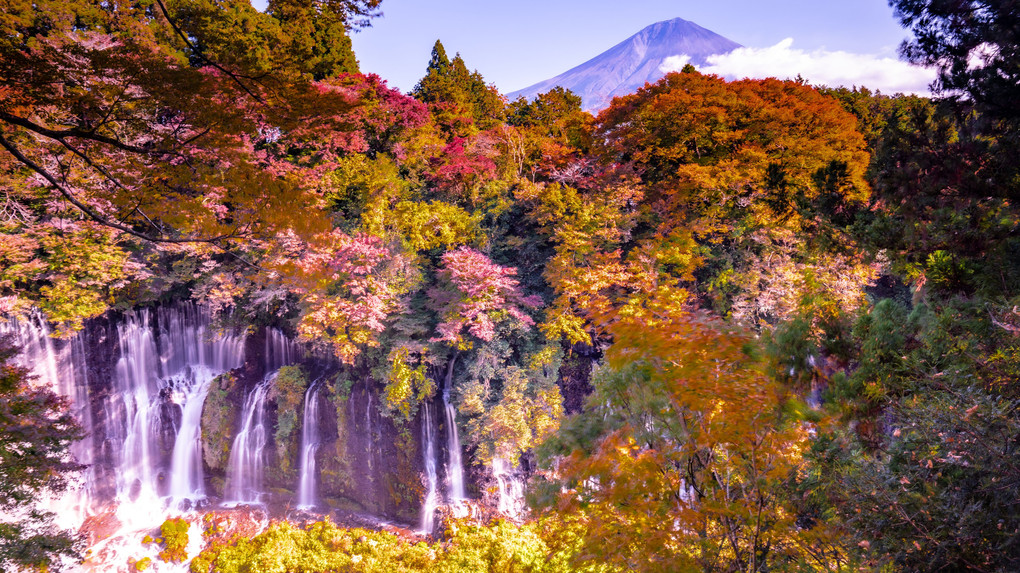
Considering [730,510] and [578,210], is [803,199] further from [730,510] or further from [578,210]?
[578,210]

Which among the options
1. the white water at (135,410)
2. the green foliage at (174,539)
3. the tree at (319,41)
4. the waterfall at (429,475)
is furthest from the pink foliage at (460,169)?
the green foliage at (174,539)

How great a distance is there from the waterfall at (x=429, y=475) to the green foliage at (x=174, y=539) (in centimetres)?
562

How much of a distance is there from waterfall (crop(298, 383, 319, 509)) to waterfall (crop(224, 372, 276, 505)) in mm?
1316

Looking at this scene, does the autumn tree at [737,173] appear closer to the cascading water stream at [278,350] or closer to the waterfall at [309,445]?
the waterfall at [309,445]

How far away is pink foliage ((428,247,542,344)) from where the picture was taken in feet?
32.6

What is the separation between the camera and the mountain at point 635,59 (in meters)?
42.1

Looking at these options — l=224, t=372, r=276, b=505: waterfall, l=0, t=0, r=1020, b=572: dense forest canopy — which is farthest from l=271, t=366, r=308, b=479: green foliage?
l=224, t=372, r=276, b=505: waterfall

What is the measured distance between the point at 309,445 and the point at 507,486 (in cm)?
592

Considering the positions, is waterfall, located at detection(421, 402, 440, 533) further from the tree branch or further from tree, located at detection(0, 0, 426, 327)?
the tree branch

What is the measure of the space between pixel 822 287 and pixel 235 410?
52.0 feet

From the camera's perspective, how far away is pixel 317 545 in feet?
31.0

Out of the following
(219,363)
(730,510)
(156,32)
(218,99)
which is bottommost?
(730,510)

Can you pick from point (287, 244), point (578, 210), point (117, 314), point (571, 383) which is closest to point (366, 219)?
point (287, 244)

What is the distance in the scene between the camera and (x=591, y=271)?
9.94m
